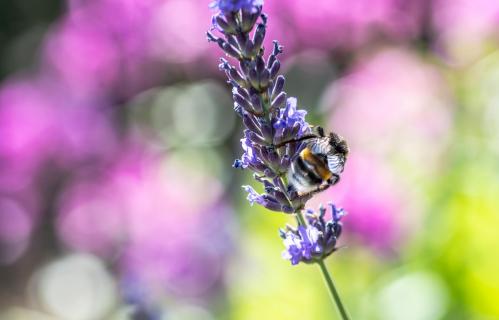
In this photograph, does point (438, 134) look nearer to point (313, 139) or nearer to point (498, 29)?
point (498, 29)

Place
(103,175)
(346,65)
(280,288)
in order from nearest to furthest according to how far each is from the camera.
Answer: (280,288)
(103,175)
(346,65)

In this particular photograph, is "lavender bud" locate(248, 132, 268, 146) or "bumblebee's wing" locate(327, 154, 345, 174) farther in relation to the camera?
"bumblebee's wing" locate(327, 154, 345, 174)

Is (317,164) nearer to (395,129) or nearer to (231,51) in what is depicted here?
(231,51)

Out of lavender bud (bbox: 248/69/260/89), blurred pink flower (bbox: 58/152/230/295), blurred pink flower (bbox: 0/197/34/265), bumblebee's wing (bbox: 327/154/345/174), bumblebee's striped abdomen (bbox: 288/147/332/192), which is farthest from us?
blurred pink flower (bbox: 0/197/34/265)

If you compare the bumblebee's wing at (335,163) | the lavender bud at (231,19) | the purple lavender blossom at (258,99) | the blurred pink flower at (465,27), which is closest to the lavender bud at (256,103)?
the purple lavender blossom at (258,99)

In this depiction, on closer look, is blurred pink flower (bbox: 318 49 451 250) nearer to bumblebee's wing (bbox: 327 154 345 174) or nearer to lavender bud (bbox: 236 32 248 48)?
bumblebee's wing (bbox: 327 154 345 174)

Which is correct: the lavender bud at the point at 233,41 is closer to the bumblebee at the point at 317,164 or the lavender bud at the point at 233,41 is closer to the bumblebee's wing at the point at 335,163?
the bumblebee at the point at 317,164

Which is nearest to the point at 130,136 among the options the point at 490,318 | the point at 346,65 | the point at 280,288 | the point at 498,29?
the point at 346,65

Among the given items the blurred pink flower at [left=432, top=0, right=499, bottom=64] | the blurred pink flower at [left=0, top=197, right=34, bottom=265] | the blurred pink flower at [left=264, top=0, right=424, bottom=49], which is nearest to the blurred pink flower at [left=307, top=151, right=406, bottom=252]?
the blurred pink flower at [left=432, top=0, right=499, bottom=64]
